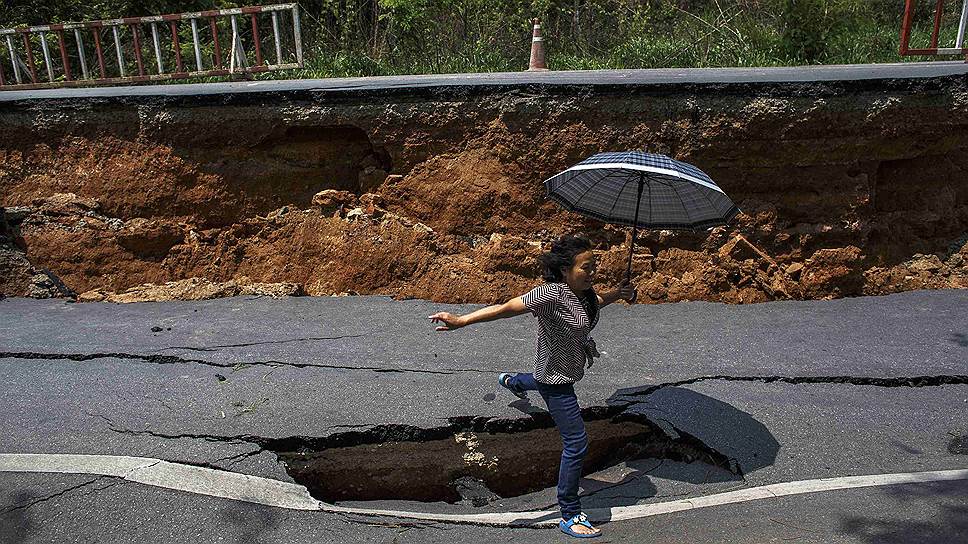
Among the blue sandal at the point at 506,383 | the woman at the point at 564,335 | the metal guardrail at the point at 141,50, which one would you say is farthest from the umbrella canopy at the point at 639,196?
the metal guardrail at the point at 141,50

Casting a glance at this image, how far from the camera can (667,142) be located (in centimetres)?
715

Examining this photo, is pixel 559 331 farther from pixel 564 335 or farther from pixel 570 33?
pixel 570 33

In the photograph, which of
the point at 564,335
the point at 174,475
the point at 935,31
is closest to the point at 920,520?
the point at 564,335

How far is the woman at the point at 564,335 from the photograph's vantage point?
3732 millimetres

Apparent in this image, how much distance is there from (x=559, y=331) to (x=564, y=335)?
0.12 feet

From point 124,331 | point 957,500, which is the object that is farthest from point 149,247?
point 957,500

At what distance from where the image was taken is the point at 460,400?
5008 millimetres

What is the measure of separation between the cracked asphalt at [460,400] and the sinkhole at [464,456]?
0.08 meters

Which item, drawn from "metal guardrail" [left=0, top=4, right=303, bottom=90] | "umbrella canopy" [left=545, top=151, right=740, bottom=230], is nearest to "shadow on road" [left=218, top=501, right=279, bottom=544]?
"umbrella canopy" [left=545, top=151, right=740, bottom=230]

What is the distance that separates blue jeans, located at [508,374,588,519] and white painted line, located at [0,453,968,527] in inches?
8.7

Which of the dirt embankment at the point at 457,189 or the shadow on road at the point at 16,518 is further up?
the dirt embankment at the point at 457,189

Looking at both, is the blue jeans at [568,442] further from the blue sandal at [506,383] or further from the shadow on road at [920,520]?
the shadow on road at [920,520]

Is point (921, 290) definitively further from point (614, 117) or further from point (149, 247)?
point (149, 247)

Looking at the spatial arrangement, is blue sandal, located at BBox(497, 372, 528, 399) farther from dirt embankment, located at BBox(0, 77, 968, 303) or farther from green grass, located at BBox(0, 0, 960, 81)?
green grass, located at BBox(0, 0, 960, 81)
